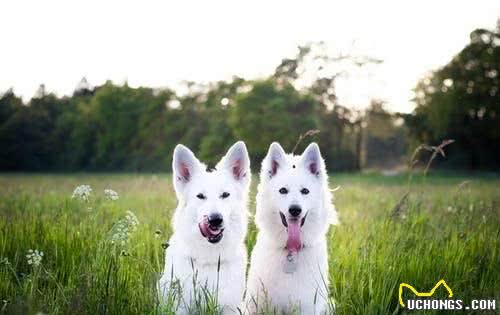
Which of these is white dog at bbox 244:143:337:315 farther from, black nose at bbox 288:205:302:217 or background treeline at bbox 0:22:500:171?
background treeline at bbox 0:22:500:171

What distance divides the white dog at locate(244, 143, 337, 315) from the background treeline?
93.7ft

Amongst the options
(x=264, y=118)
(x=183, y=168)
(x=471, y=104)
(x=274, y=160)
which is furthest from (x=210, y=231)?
(x=471, y=104)

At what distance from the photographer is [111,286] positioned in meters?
3.79

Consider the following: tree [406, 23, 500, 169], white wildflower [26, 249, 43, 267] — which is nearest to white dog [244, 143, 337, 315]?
white wildflower [26, 249, 43, 267]

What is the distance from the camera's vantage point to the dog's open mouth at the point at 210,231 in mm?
4020

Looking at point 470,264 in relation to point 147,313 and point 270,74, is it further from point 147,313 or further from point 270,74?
point 270,74

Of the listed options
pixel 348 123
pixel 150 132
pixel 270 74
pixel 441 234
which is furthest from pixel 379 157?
pixel 441 234

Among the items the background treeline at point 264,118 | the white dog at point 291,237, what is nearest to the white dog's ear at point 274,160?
the white dog at point 291,237

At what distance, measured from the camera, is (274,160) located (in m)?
4.81

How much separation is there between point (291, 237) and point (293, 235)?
3 cm

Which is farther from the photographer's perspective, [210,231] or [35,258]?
[210,231]

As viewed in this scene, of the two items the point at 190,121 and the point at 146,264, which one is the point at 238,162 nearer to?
the point at 146,264

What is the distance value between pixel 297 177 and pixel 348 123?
1822 inches

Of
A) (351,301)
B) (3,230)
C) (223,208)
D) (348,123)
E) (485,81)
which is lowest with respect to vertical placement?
(351,301)
